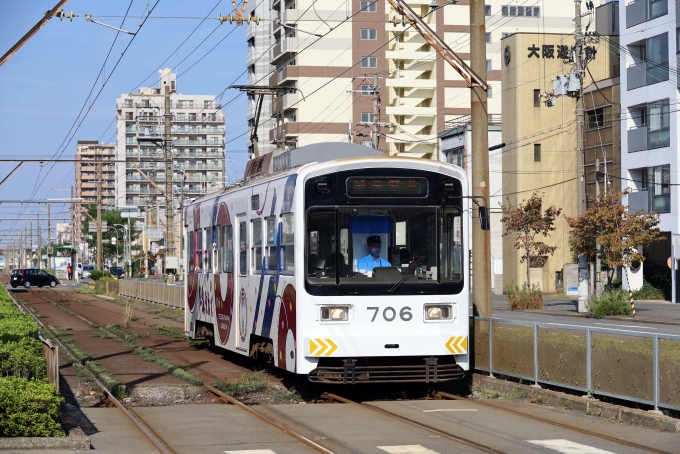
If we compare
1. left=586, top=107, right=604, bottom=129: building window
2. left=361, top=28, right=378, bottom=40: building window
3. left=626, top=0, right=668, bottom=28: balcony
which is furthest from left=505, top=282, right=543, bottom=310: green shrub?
left=361, top=28, right=378, bottom=40: building window

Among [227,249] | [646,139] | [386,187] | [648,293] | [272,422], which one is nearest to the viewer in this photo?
[272,422]

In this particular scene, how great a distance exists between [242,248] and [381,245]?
405 cm

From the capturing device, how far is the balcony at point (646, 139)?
50.2 metres

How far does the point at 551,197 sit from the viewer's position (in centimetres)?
6519

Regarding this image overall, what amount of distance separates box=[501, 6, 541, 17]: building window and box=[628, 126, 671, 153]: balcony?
127 feet

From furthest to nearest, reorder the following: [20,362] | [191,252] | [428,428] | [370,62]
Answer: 1. [370,62]
2. [191,252]
3. [20,362]
4. [428,428]

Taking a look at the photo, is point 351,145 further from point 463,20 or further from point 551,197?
point 463,20

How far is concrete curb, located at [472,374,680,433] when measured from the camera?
1137 cm

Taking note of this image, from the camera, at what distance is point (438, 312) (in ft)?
45.8

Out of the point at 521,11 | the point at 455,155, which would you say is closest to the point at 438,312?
the point at 455,155

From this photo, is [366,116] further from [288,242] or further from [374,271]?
[374,271]

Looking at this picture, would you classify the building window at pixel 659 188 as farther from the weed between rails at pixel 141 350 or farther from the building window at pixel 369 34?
the building window at pixel 369 34

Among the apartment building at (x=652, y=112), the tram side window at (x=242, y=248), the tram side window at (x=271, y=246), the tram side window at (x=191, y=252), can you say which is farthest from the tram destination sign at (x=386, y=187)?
the apartment building at (x=652, y=112)

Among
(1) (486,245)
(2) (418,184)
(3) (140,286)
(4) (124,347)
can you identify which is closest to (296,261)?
(2) (418,184)
